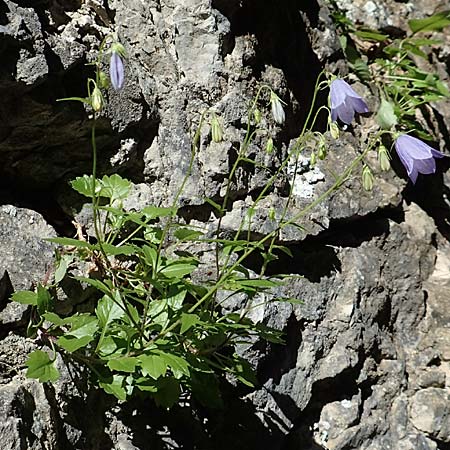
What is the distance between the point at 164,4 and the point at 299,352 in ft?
5.42

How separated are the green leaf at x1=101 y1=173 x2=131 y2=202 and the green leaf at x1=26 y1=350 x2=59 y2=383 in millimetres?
623

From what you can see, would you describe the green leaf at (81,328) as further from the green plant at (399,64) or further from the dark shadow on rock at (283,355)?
the green plant at (399,64)

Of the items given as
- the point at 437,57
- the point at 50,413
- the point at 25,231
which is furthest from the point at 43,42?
the point at 437,57

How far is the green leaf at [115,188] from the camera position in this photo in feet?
8.17

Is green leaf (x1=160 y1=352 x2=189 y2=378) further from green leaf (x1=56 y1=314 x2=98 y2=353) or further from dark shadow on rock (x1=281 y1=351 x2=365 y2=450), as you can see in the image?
dark shadow on rock (x1=281 y1=351 x2=365 y2=450)

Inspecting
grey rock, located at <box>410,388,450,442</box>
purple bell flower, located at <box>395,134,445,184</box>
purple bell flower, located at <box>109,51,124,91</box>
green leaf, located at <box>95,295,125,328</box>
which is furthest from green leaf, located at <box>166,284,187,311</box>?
grey rock, located at <box>410,388,450,442</box>

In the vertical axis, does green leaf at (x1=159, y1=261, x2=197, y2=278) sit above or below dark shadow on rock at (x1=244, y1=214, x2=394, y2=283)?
above

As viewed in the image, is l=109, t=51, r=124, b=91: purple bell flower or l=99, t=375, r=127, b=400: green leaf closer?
l=109, t=51, r=124, b=91: purple bell flower

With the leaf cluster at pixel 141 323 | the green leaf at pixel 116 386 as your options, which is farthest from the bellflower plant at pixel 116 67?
the green leaf at pixel 116 386

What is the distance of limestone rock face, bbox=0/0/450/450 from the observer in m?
2.50

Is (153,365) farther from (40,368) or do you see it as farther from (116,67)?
(116,67)

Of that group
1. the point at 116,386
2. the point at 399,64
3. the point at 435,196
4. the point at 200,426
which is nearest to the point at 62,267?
the point at 116,386

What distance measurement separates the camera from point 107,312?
7.59 ft

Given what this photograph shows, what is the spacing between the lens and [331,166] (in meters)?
3.28
